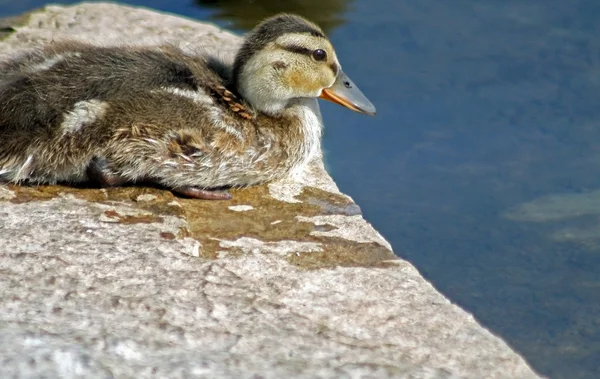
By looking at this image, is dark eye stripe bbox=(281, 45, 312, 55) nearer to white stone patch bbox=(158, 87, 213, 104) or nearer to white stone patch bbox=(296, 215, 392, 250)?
white stone patch bbox=(158, 87, 213, 104)

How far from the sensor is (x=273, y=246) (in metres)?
4.56

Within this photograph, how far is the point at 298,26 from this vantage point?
5.34m

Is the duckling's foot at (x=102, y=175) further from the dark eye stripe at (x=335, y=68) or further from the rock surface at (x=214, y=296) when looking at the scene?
the dark eye stripe at (x=335, y=68)

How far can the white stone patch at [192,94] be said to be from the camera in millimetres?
5000

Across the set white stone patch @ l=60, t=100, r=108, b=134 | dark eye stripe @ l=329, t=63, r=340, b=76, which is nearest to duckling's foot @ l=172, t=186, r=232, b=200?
white stone patch @ l=60, t=100, r=108, b=134

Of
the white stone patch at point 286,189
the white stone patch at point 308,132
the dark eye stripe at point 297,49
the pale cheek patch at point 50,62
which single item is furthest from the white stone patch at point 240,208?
the pale cheek patch at point 50,62

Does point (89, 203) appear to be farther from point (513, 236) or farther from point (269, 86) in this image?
point (513, 236)

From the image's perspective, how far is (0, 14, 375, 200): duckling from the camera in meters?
4.84

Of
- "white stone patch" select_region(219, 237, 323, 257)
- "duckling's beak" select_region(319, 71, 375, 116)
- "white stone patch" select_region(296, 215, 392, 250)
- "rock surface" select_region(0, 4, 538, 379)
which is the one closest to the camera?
"rock surface" select_region(0, 4, 538, 379)

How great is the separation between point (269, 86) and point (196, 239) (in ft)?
3.34

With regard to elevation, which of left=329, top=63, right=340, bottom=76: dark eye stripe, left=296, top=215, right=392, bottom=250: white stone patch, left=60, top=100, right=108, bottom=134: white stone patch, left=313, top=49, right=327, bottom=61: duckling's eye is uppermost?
left=313, top=49, right=327, bottom=61: duckling's eye

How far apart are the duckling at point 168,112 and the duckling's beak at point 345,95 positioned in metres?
0.03

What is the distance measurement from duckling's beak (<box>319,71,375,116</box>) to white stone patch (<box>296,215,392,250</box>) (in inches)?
30.7

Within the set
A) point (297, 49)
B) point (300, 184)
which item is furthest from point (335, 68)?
point (300, 184)
